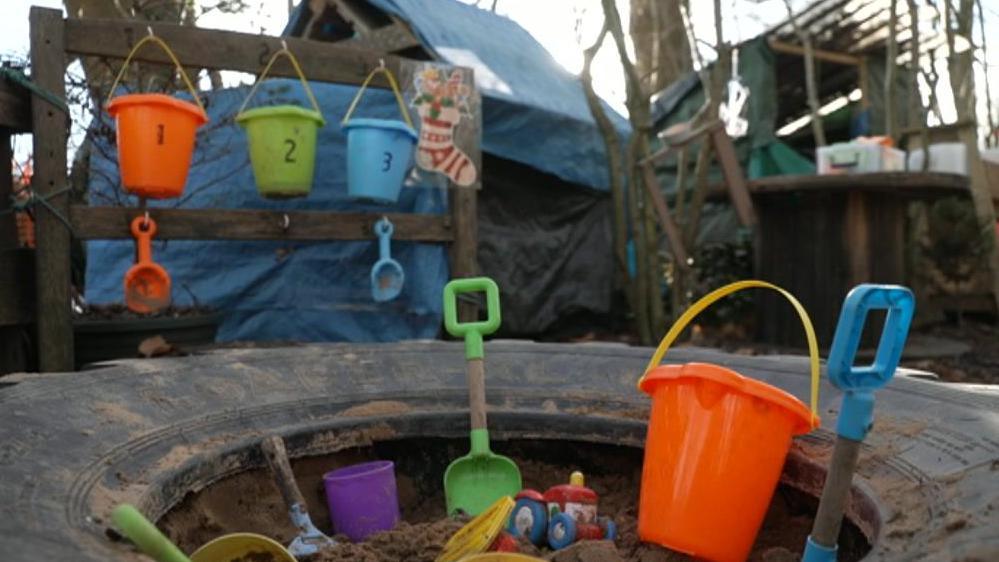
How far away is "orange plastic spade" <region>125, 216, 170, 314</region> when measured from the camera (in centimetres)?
252

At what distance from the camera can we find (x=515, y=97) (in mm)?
4137

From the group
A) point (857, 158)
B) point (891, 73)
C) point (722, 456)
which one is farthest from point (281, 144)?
point (891, 73)

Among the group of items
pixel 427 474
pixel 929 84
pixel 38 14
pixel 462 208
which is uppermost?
pixel 929 84

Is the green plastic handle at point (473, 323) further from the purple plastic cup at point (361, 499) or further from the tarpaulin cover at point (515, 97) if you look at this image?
the tarpaulin cover at point (515, 97)

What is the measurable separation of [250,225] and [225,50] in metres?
0.59

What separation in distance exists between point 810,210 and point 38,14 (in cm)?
351

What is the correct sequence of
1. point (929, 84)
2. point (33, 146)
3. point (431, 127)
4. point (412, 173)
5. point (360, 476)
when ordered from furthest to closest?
point (929, 84)
point (412, 173)
point (431, 127)
point (33, 146)
point (360, 476)

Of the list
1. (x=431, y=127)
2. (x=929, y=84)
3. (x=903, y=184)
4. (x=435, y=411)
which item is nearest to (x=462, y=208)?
(x=431, y=127)

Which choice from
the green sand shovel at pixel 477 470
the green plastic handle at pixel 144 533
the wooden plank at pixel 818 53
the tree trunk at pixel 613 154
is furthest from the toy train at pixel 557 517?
the wooden plank at pixel 818 53

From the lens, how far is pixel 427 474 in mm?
1520

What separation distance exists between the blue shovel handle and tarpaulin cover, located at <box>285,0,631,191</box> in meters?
3.33

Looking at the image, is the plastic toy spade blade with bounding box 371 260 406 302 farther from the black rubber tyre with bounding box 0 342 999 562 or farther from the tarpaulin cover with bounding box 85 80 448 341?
the black rubber tyre with bounding box 0 342 999 562

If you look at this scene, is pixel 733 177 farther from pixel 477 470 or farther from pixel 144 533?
pixel 144 533

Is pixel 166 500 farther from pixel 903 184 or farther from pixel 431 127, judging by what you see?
pixel 903 184
